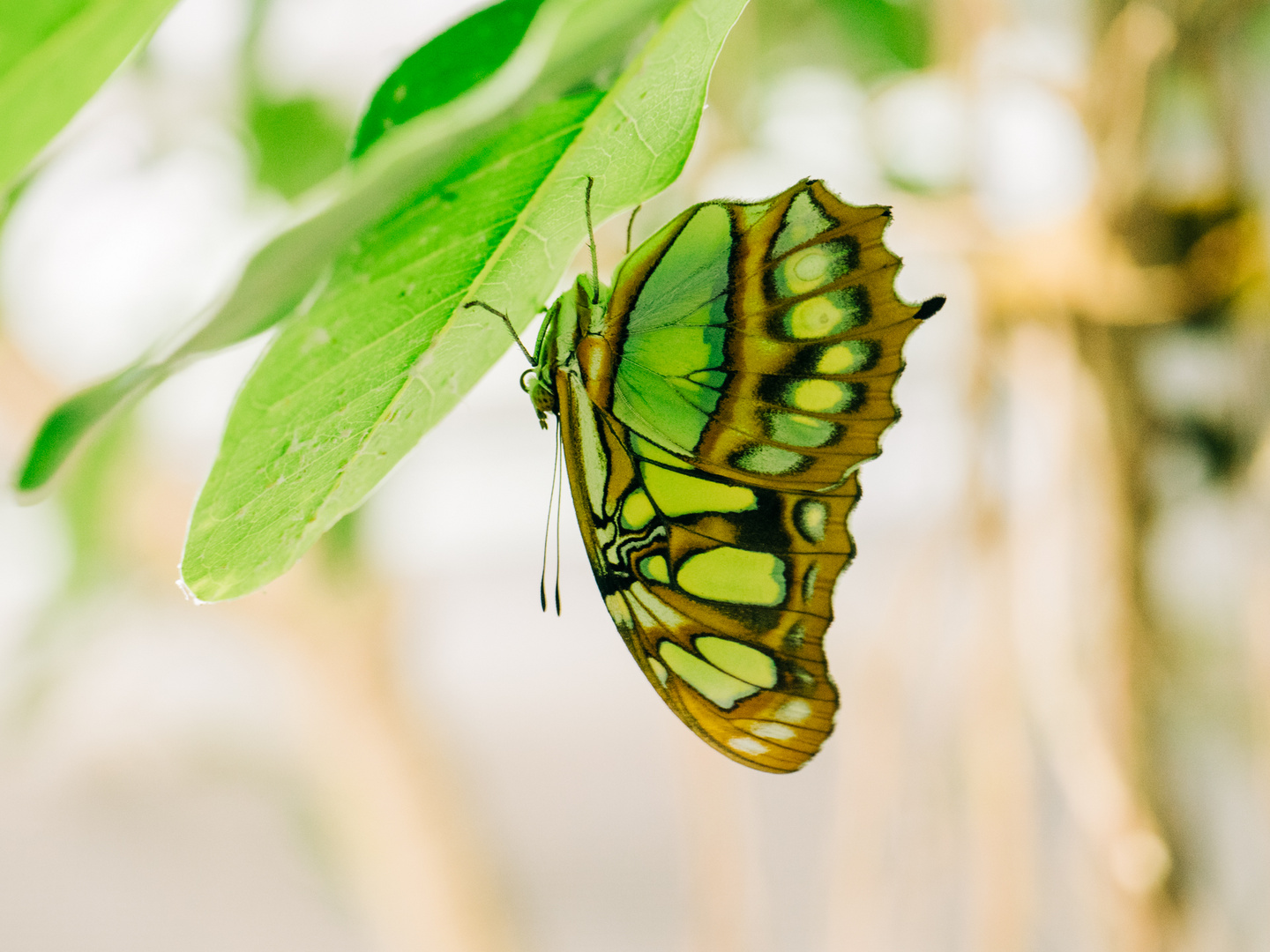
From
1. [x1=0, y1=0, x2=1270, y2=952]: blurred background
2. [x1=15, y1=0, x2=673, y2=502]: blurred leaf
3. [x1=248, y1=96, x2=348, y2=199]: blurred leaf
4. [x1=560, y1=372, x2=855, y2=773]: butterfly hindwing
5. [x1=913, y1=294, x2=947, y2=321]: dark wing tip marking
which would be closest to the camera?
[x1=15, y1=0, x2=673, y2=502]: blurred leaf

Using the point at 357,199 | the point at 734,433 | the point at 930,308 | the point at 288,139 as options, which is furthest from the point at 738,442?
the point at 288,139

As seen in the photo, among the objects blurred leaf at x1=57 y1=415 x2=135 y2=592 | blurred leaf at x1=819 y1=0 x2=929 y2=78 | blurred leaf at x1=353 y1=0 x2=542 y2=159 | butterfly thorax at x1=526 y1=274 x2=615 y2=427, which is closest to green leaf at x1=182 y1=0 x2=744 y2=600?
blurred leaf at x1=353 y1=0 x2=542 y2=159

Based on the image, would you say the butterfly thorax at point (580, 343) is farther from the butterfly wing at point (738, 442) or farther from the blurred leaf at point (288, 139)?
the blurred leaf at point (288, 139)

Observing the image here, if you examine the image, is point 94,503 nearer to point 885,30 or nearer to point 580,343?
point 580,343

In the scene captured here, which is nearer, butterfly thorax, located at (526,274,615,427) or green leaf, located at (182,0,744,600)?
green leaf, located at (182,0,744,600)

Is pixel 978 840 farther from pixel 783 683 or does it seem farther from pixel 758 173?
pixel 758 173

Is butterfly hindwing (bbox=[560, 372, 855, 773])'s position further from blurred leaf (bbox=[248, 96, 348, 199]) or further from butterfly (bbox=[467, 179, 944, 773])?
blurred leaf (bbox=[248, 96, 348, 199])

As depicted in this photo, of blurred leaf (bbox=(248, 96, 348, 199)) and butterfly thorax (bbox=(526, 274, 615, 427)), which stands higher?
blurred leaf (bbox=(248, 96, 348, 199))
